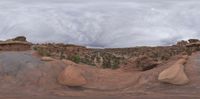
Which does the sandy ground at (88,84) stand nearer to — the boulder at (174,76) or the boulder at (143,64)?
the boulder at (174,76)

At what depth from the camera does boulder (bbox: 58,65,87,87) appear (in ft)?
93.1

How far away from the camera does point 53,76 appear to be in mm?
29391

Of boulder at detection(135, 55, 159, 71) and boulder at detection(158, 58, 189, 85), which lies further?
boulder at detection(135, 55, 159, 71)

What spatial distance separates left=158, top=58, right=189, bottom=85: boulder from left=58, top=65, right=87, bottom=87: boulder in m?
4.49

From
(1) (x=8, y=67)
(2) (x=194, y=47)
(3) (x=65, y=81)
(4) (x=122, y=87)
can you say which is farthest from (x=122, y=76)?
(2) (x=194, y=47)

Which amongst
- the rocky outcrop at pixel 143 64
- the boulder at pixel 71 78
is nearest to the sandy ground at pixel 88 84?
the boulder at pixel 71 78

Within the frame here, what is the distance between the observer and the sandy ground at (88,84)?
26.8 m

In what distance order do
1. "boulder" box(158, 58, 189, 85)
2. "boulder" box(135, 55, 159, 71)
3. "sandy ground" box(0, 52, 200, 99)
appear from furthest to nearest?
1. "boulder" box(135, 55, 159, 71)
2. "boulder" box(158, 58, 189, 85)
3. "sandy ground" box(0, 52, 200, 99)

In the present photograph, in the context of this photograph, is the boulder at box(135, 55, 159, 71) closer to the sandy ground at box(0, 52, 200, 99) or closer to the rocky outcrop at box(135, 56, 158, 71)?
the rocky outcrop at box(135, 56, 158, 71)

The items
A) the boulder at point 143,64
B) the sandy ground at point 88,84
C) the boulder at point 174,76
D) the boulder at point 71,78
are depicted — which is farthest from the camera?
the boulder at point 143,64

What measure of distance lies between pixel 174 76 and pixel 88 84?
194 inches

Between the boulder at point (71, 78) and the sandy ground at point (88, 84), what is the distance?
30 centimetres

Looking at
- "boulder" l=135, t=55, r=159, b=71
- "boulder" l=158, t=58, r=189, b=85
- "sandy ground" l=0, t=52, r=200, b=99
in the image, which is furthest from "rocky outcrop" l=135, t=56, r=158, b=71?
"boulder" l=158, t=58, r=189, b=85

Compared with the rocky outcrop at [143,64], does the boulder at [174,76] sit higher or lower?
lower
